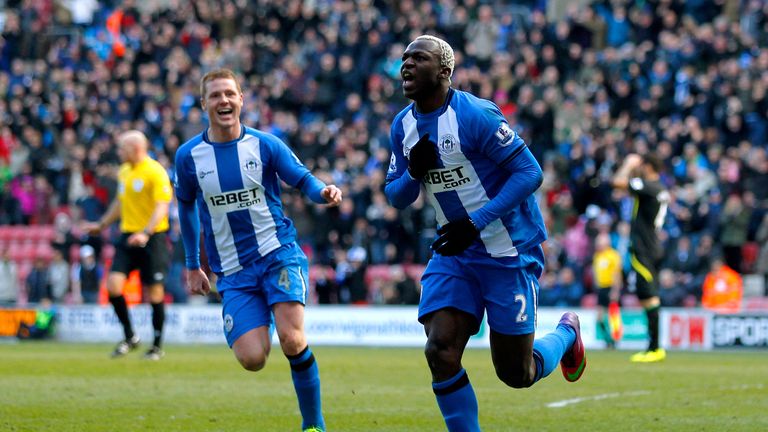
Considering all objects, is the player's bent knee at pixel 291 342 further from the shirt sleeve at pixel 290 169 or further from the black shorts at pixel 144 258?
the black shorts at pixel 144 258

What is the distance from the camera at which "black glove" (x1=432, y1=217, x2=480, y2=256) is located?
7.11 m

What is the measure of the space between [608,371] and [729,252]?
8076 mm

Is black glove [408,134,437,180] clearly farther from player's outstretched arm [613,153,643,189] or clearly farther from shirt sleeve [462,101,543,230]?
player's outstretched arm [613,153,643,189]

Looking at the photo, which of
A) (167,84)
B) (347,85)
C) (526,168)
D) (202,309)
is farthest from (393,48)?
(526,168)

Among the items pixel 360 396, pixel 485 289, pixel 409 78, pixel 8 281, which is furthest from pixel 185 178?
pixel 8 281

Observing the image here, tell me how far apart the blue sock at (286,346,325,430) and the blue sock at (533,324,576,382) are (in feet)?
4.77

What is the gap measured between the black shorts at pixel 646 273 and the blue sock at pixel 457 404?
30.5 ft

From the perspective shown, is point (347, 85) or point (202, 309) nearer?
point (202, 309)

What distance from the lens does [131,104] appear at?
31.0 m

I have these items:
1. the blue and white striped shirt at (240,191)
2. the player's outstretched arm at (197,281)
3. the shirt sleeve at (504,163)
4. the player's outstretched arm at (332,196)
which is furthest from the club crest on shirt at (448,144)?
the player's outstretched arm at (197,281)

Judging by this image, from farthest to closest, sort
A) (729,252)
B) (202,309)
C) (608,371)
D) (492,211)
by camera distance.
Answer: (202,309)
(729,252)
(608,371)
(492,211)

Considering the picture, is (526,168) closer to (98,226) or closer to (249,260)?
(249,260)

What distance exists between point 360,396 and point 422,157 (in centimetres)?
509

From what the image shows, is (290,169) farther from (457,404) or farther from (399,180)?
(457,404)
